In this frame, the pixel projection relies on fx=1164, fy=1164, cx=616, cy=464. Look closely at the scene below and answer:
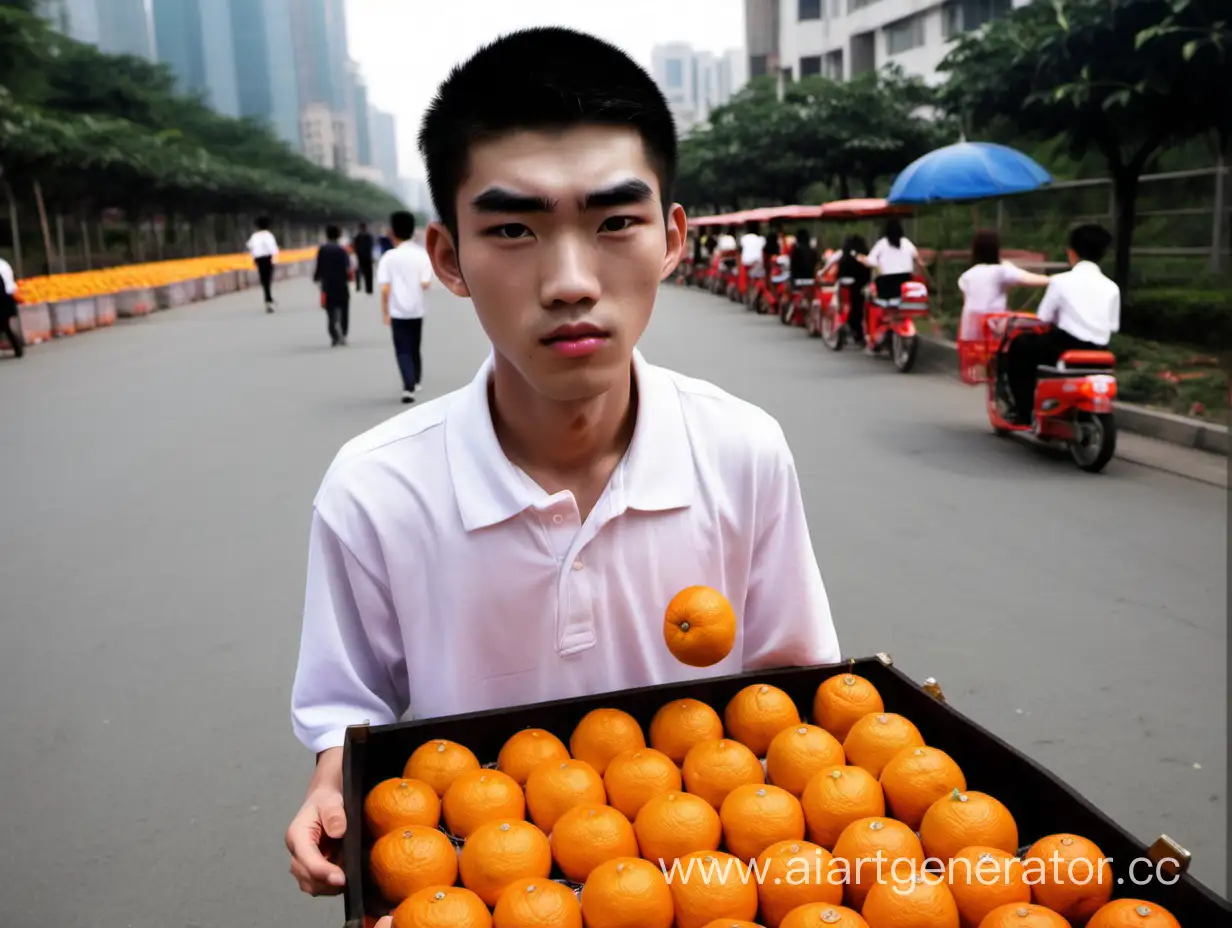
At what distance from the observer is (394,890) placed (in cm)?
142

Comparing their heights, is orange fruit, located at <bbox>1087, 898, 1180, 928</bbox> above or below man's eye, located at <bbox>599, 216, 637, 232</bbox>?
below

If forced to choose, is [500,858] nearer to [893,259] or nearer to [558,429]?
[558,429]

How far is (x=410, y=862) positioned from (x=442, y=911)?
14cm

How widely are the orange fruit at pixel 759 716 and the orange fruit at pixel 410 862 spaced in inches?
17.5

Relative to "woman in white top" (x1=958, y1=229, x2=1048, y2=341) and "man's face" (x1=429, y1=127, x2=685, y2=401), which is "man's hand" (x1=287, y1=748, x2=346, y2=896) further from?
"woman in white top" (x1=958, y1=229, x2=1048, y2=341)

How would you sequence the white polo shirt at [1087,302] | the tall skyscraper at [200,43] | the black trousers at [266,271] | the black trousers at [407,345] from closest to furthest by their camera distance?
the white polo shirt at [1087,302] < the black trousers at [407,345] < the black trousers at [266,271] < the tall skyscraper at [200,43]

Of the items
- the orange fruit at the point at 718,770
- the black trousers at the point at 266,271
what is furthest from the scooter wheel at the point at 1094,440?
the black trousers at the point at 266,271

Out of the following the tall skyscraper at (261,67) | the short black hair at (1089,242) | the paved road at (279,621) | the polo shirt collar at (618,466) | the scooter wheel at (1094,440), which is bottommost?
the paved road at (279,621)

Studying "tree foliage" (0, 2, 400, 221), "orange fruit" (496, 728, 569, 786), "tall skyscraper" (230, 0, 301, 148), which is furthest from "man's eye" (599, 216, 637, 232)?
"tall skyscraper" (230, 0, 301, 148)

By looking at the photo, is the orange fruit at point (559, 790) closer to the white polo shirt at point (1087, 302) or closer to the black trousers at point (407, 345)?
the white polo shirt at point (1087, 302)

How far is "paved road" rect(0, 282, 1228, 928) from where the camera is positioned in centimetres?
334

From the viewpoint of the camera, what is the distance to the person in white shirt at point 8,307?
14.9 metres

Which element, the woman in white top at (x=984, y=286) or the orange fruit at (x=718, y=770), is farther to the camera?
the woman in white top at (x=984, y=286)

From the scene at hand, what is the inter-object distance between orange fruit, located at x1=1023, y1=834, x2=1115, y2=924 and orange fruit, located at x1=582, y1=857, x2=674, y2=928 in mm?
419
